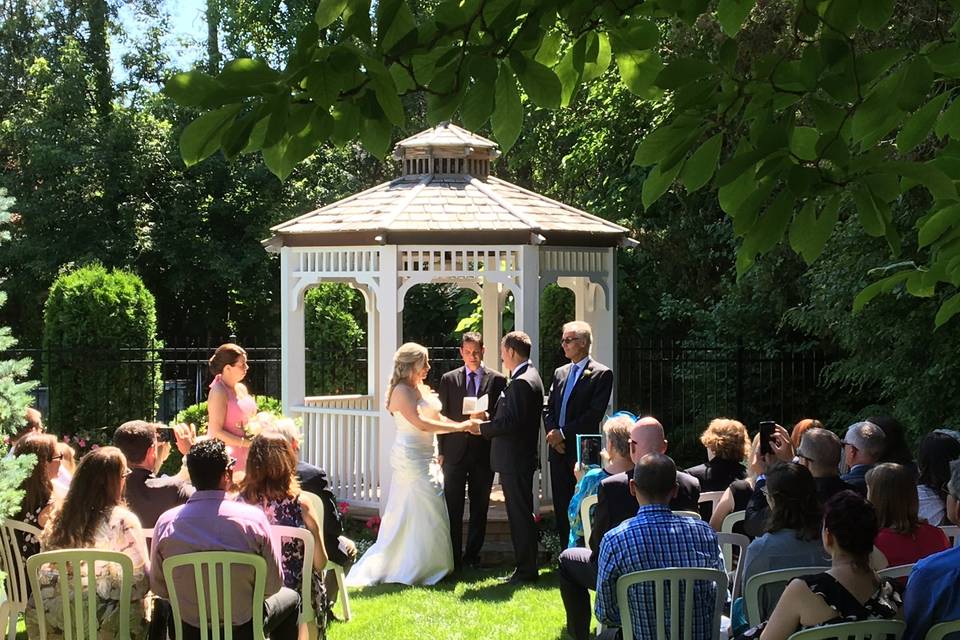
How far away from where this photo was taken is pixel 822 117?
3109 mm

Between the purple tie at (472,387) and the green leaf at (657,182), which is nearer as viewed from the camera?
the green leaf at (657,182)

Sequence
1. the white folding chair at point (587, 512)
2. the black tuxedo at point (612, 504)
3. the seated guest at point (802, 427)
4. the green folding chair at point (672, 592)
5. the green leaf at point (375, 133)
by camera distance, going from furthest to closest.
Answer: the seated guest at point (802, 427), the white folding chair at point (587, 512), the black tuxedo at point (612, 504), the green folding chair at point (672, 592), the green leaf at point (375, 133)

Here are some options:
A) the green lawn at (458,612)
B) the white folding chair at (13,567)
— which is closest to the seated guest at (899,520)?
the green lawn at (458,612)

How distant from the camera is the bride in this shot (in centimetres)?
898

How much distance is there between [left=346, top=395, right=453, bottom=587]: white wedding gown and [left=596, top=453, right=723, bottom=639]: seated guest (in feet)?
13.2

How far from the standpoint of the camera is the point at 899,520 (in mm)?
5137

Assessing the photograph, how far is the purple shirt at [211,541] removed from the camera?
5121 mm

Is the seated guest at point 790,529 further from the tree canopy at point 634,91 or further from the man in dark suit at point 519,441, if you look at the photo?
the man in dark suit at point 519,441

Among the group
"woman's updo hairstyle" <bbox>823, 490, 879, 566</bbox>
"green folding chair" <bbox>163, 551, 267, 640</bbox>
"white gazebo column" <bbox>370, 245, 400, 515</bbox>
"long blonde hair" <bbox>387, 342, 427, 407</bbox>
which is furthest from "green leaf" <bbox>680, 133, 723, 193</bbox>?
"white gazebo column" <bbox>370, 245, 400, 515</bbox>

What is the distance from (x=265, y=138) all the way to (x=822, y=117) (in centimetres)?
149

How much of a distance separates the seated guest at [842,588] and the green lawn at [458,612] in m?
3.56

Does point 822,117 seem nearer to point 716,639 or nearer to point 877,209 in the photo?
point 877,209

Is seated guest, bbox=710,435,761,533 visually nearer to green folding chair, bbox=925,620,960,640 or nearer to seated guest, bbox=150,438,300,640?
green folding chair, bbox=925,620,960,640

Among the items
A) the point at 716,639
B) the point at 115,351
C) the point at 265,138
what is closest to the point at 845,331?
→ the point at 716,639
